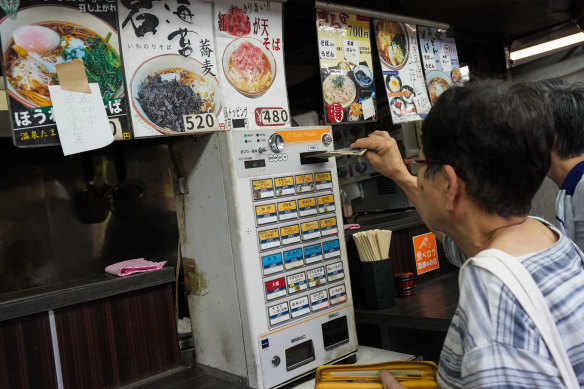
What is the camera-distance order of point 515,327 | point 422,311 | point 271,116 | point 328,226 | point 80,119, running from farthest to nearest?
1. point 422,311
2. point 328,226
3. point 271,116
4. point 80,119
5. point 515,327

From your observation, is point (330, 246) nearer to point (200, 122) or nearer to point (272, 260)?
point (272, 260)

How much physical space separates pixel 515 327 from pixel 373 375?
58cm

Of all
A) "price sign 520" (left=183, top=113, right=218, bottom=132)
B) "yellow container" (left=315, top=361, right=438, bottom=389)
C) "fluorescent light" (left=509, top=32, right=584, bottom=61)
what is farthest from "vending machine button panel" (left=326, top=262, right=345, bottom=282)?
"fluorescent light" (left=509, top=32, right=584, bottom=61)

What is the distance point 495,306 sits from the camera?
0.84 meters

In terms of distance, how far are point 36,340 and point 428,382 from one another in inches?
49.4

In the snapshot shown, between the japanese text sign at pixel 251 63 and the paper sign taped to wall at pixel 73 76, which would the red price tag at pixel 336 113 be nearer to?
the japanese text sign at pixel 251 63

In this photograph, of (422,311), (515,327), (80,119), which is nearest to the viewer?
(515,327)

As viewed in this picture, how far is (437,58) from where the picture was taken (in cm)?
275

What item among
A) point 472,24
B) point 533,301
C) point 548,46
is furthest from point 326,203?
point 548,46

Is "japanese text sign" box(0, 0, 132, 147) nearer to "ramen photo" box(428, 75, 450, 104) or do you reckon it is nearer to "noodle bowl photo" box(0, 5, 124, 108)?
"noodle bowl photo" box(0, 5, 124, 108)

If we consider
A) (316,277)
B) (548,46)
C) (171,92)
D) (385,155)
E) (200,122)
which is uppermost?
(548,46)

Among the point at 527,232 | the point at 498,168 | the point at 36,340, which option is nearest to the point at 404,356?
the point at 527,232

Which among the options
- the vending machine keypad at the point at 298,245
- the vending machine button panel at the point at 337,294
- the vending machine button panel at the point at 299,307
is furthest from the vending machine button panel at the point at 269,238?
the vending machine button panel at the point at 337,294

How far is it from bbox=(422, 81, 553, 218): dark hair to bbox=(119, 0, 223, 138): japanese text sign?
3.05ft
